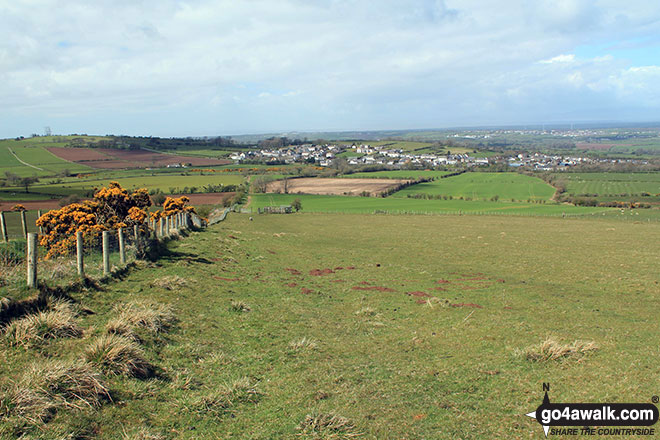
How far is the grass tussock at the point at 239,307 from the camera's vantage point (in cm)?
1335

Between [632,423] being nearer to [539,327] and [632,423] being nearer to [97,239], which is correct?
[539,327]

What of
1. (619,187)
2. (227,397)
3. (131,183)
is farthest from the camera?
(619,187)

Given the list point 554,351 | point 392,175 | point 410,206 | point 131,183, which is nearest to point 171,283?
point 554,351

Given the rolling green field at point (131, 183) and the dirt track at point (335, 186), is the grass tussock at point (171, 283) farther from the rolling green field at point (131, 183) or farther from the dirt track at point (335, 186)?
the dirt track at point (335, 186)

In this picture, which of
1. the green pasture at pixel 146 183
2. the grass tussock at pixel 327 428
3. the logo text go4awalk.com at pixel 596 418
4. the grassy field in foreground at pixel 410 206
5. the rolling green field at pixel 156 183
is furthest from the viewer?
the rolling green field at pixel 156 183

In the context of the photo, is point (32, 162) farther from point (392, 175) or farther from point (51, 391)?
point (51, 391)

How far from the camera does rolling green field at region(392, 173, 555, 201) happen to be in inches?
3831

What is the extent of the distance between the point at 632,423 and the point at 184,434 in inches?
291

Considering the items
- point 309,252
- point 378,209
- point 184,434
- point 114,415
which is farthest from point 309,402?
point 378,209

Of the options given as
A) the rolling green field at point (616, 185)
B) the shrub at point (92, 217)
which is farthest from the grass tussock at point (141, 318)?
the rolling green field at point (616, 185)

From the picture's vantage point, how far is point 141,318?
10258 millimetres

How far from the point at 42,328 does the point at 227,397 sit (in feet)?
14.0

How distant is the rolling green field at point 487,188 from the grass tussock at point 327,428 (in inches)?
3679

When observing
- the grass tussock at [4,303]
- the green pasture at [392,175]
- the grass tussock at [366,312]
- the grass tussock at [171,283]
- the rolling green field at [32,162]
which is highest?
the rolling green field at [32,162]
